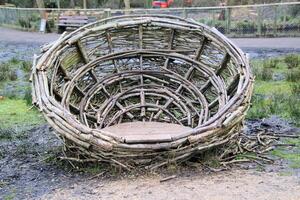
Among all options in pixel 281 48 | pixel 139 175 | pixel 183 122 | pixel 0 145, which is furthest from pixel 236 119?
pixel 281 48

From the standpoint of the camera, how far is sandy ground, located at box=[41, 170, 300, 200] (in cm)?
443

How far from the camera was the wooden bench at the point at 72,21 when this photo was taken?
19906 mm

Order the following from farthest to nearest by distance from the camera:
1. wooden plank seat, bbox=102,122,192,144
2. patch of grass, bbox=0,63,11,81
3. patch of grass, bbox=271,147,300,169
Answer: patch of grass, bbox=0,63,11,81, wooden plank seat, bbox=102,122,192,144, patch of grass, bbox=271,147,300,169

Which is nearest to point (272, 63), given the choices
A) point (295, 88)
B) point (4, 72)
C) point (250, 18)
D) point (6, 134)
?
point (295, 88)

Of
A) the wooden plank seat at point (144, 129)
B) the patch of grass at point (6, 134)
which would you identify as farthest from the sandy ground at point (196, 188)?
the patch of grass at point (6, 134)

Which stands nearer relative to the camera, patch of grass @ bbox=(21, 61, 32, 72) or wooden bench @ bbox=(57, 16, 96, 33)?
patch of grass @ bbox=(21, 61, 32, 72)

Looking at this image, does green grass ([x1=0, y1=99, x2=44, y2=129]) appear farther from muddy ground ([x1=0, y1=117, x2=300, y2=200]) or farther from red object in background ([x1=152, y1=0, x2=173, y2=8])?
red object in background ([x1=152, y1=0, x2=173, y2=8])

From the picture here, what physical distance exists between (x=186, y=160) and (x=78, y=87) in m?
1.94

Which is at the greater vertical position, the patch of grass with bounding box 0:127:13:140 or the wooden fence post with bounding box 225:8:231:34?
the wooden fence post with bounding box 225:8:231:34

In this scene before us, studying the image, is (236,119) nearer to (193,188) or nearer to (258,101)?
(193,188)

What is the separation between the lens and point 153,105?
259 inches

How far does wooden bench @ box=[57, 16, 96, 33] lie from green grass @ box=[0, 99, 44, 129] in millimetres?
11679

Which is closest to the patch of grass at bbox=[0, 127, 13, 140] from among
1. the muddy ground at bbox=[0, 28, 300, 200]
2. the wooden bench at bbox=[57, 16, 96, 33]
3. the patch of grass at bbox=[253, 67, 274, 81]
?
the muddy ground at bbox=[0, 28, 300, 200]

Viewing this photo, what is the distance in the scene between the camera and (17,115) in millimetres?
7559
